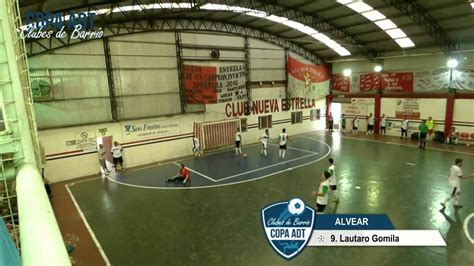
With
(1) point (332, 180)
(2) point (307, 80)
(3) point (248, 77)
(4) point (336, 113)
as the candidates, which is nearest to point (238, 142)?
(3) point (248, 77)

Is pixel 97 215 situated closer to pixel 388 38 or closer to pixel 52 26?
pixel 52 26

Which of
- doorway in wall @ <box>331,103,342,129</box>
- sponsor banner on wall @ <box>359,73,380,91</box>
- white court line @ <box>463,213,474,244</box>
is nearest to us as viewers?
white court line @ <box>463,213,474,244</box>

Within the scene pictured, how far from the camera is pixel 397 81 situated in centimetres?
2316

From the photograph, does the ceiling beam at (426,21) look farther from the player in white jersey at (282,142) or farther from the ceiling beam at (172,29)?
the ceiling beam at (172,29)

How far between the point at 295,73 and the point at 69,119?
1743cm

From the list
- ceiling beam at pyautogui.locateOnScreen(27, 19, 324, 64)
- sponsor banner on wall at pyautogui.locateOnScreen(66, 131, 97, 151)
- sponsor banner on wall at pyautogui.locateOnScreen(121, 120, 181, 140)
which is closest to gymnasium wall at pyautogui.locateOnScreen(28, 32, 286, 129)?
ceiling beam at pyautogui.locateOnScreen(27, 19, 324, 64)

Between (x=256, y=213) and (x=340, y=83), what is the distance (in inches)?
829

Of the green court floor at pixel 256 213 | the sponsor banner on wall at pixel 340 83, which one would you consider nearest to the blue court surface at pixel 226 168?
the green court floor at pixel 256 213

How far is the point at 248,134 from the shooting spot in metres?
23.2

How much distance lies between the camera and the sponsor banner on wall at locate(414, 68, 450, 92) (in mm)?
20570

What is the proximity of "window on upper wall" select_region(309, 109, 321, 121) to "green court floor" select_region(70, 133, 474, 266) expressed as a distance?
11.8 metres

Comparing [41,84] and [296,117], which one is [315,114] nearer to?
[296,117]
